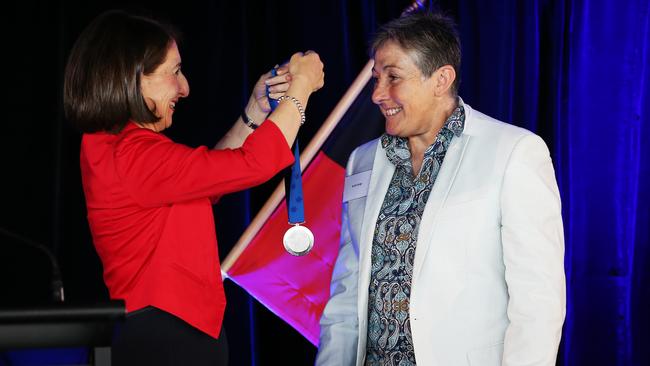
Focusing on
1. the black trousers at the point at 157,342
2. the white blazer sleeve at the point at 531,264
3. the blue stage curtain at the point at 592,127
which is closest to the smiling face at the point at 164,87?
the black trousers at the point at 157,342

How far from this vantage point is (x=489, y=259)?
2.19m

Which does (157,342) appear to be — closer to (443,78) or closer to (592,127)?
(443,78)

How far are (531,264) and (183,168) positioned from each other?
877mm

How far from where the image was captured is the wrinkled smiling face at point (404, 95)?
243 centimetres

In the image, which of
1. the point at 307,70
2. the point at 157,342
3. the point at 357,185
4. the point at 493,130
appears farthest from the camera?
the point at 357,185

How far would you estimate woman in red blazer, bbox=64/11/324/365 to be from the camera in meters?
1.96

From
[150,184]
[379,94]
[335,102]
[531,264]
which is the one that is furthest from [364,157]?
[335,102]

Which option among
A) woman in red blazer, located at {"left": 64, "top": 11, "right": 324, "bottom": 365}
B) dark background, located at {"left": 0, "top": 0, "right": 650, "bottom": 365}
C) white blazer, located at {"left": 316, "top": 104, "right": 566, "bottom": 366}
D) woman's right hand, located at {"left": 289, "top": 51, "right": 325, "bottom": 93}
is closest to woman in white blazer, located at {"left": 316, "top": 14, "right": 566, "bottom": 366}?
white blazer, located at {"left": 316, "top": 104, "right": 566, "bottom": 366}

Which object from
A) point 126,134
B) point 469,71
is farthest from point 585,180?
point 126,134

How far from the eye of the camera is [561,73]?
3.33 m

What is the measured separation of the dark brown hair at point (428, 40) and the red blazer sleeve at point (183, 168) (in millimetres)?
636

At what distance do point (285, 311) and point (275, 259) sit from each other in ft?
0.70

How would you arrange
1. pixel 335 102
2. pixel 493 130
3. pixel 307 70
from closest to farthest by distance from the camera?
pixel 307 70 < pixel 493 130 < pixel 335 102

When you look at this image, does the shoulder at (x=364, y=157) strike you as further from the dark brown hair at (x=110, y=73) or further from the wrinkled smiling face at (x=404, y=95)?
the dark brown hair at (x=110, y=73)
